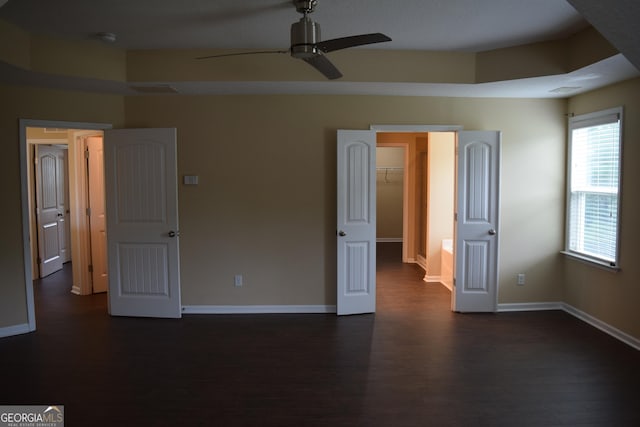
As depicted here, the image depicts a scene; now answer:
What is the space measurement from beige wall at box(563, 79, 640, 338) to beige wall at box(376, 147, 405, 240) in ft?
19.7

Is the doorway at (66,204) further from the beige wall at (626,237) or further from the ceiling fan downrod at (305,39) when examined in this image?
the beige wall at (626,237)

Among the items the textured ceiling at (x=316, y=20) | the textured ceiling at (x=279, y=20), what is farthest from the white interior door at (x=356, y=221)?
the textured ceiling at (x=279, y=20)

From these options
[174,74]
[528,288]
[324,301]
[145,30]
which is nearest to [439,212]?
[528,288]

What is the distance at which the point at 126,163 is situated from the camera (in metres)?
4.80

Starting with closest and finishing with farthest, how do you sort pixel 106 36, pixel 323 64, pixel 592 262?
pixel 323 64
pixel 106 36
pixel 592 262

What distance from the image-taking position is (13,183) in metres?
4.35

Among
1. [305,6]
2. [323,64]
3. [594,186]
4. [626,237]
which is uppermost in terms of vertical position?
[305,6]

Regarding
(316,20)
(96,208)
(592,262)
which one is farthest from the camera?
(96,208)

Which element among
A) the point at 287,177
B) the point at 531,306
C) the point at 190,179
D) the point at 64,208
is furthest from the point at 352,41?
the point at 64,208

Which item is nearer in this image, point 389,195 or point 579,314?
point 579,314

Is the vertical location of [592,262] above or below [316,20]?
below

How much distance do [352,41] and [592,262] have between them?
3627 millimetres

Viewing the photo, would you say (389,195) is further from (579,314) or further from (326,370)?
(326,370)

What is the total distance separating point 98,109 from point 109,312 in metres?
2.24
